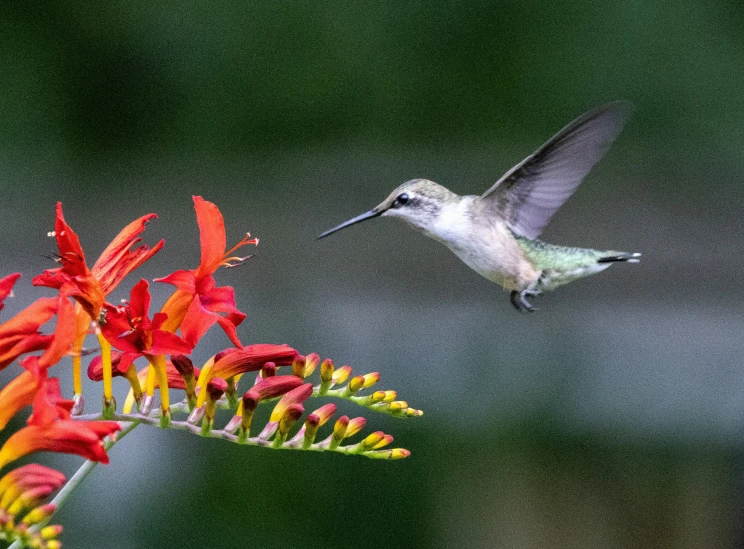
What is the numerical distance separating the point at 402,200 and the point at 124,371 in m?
0.83

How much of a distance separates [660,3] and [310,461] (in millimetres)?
1915

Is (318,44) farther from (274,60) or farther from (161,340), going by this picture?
(161,340)

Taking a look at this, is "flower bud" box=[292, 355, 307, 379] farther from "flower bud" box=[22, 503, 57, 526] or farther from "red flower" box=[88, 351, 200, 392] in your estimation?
"flower bud" box=[22, 503, 57, 526]

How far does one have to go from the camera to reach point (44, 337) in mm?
1129

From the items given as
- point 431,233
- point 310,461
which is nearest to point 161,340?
point 431,233

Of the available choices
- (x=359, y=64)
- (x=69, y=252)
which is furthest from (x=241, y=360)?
(x=359, y=64)

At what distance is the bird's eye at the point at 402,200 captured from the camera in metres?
1.97

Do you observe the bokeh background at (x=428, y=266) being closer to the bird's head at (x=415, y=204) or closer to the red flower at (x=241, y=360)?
the bird's head at (x=415, y=204)

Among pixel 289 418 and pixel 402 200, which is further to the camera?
pixel 402 200

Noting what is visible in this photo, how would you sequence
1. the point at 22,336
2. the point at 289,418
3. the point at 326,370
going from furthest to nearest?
the point at 326,370
the point at 289,418
the point at 22,336

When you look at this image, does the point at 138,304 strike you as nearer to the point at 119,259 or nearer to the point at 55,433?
the point at 119,259

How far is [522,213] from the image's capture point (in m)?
2.14

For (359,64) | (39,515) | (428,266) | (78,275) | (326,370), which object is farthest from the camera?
(428,266)

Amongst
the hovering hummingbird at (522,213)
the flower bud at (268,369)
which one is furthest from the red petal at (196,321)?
the hovering hummingbird at (522,213)
